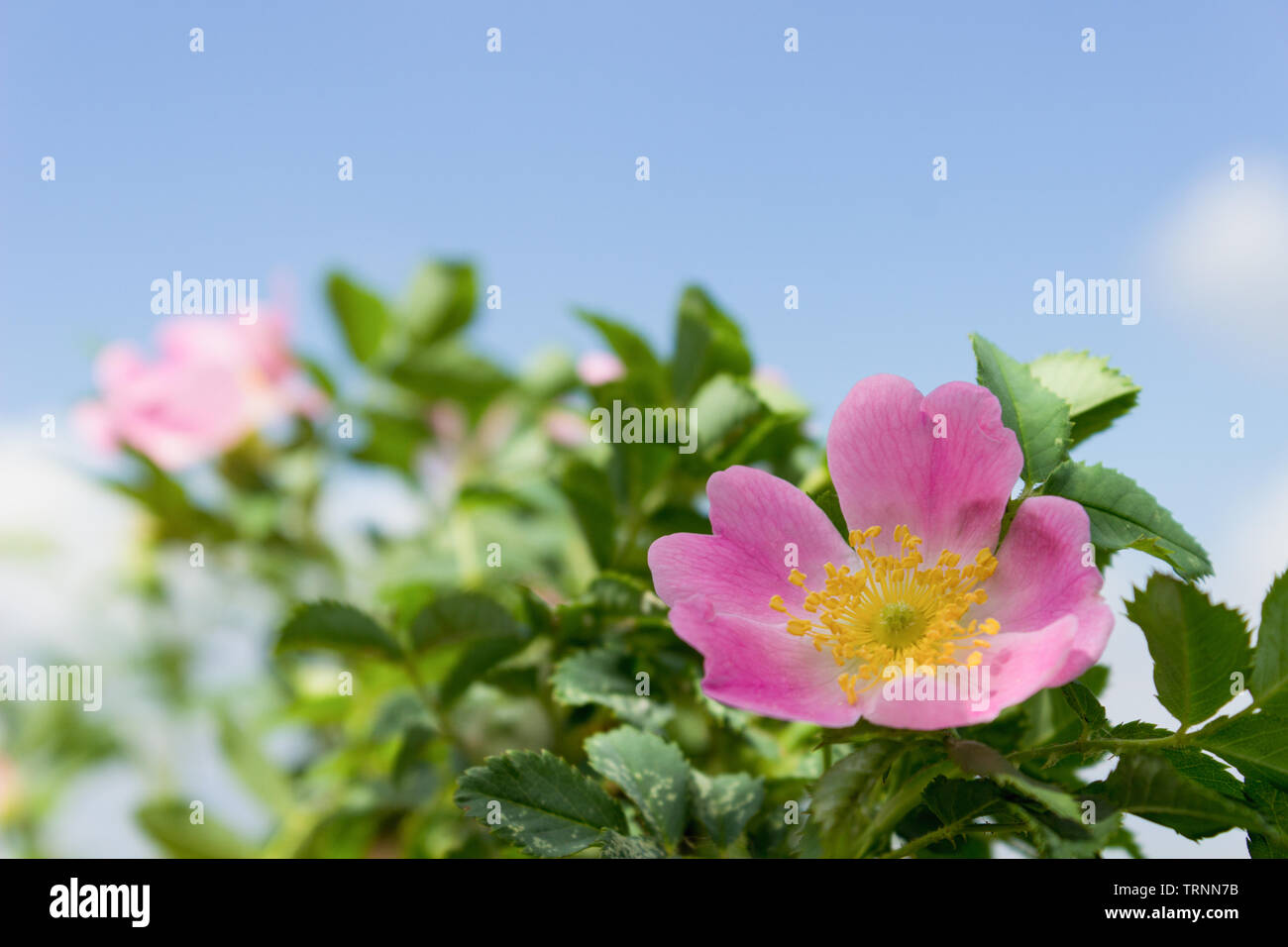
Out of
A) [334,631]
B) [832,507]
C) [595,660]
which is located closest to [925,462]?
[832,507]

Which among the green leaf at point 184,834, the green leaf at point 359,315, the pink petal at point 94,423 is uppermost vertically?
the green leaf at point 359,315

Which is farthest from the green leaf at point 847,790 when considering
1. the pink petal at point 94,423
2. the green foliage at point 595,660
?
the pink petal at point 94,423

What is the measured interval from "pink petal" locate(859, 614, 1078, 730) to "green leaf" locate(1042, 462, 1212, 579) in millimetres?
56

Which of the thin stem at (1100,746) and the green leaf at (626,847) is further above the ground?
the thin stem at (1100,746)

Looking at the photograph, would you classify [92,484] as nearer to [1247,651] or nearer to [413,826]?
[413,826]

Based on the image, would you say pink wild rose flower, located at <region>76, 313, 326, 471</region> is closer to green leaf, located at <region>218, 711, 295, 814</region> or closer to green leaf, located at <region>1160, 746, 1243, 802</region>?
green leaf, located at <region>218, 711, 295, 814</region>

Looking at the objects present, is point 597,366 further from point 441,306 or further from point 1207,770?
point 1207,770

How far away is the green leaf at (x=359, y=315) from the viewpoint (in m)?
1.17

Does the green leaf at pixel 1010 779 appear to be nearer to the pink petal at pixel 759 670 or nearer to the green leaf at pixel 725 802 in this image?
the pink petal at pixel 759 670

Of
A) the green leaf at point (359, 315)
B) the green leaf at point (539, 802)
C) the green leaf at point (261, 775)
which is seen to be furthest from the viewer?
the green leaf at point (359, 315)

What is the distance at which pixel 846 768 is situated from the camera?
0.37 meters

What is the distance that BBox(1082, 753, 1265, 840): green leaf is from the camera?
14.2 inches

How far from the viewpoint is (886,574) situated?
454 millimetres

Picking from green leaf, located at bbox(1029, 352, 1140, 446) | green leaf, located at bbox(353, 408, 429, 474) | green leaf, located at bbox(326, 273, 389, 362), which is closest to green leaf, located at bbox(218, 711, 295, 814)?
green leaf, located at bbox(353, 408, 429, 474)
